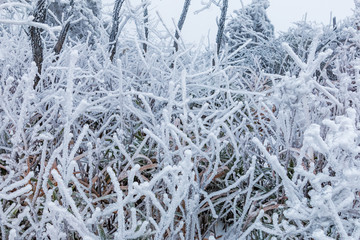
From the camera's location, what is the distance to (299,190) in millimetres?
1221

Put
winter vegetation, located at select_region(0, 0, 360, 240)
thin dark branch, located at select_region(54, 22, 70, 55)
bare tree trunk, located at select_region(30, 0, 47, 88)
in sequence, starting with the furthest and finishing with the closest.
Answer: thin dark branch, located at select_region(54, 22, 70, 55), bare tree trunk, located at select_region(30, 0, 47, 88), winter vegetation, located at select_region(0, 0, 360, 240)

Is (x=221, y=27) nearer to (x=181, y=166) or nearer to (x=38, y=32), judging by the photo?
(x=38, y=32)

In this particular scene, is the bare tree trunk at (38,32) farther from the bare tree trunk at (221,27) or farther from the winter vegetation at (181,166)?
the bare tree trunk at (221,27)

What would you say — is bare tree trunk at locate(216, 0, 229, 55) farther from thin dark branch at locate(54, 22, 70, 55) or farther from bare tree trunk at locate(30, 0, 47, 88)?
bare tree trunk at locate(30, 0, 47, 88)

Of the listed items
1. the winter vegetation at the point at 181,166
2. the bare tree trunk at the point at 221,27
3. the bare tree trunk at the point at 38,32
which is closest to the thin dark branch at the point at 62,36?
the winter vegetation at the point at 181,166

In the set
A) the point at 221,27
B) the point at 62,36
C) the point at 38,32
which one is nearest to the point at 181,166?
the point at 38,32

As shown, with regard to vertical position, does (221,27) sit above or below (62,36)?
above

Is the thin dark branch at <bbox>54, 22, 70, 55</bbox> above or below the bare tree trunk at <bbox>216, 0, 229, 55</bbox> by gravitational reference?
below

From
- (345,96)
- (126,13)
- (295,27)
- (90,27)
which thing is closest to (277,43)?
A: (295,27)

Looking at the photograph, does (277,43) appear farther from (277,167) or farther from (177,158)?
(277,167)

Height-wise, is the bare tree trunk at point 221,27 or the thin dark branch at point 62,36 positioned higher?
the bare tree trunk at point 221,27

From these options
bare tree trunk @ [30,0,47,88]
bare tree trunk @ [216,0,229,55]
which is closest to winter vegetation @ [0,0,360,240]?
bare tree trunk @ [30,0,47,88]

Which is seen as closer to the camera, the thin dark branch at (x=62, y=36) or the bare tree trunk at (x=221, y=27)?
the thin dark branch at (x=62, y=36)

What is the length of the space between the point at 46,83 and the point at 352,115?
111 inches
